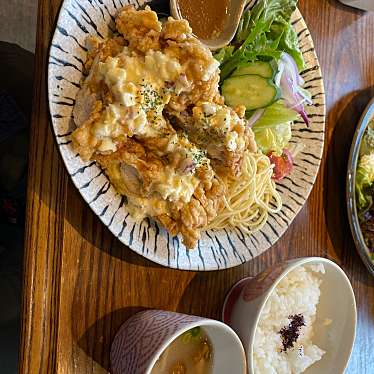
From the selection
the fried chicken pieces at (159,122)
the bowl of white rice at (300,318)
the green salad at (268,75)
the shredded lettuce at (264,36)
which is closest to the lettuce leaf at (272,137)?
the green salad at (268,75)

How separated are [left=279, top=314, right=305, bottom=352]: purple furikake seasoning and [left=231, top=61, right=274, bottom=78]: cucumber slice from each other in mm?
880

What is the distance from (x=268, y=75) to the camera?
1850 mm

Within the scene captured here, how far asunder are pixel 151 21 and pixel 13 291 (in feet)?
3.78

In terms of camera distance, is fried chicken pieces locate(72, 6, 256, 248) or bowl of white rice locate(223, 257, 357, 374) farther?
bowl of white rice locate(223, 257, 357, 374)

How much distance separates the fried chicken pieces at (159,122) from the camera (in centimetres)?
139

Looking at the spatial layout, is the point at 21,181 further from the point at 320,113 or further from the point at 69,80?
the point at 320,113

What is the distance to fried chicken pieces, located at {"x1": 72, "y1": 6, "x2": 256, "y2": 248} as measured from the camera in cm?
139

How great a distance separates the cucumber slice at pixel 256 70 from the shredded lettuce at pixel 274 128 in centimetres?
14

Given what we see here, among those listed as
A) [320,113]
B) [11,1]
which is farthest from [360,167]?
[11,1]

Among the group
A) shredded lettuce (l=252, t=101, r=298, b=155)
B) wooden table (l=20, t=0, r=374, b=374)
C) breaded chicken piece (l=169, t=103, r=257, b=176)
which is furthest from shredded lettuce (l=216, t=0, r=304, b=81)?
wooden table (l=20, t=0, r=374, b=374)

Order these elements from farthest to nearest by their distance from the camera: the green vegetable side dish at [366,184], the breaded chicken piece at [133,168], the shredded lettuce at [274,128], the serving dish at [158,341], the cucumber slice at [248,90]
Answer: the green vegetable side dish at [366,184]
the shredded lettuce at [274,128]
the cucumber slice at [248,90]
the breaded chicken piece at [133,168]
the serving dish at [158,341]

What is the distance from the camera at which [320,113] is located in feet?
6.73

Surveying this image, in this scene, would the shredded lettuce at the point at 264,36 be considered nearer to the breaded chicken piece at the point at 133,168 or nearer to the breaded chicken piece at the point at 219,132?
the breaded chicken piece at the point at 219,132

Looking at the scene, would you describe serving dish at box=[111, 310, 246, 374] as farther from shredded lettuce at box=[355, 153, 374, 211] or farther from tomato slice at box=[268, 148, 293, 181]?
shredded lettuce at box=[355, 153, 374, 211]
